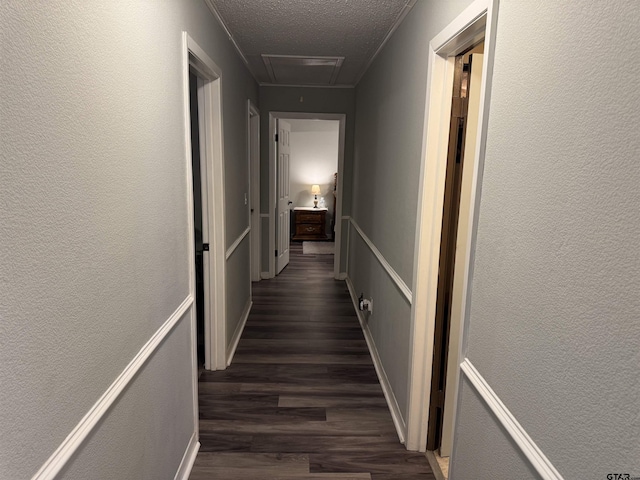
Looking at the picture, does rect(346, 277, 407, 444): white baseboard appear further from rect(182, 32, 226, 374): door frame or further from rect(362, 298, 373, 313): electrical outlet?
rect(182, 32, 226, 374): door frame

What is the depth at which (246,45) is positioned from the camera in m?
3.16

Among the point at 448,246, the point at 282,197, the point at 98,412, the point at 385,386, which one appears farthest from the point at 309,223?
the point at 98,412

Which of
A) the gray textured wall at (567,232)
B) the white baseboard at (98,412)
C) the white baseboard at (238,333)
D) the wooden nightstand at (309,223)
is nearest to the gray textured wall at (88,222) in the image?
the white baseboard at (98,412)

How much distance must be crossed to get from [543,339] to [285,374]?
2.32m

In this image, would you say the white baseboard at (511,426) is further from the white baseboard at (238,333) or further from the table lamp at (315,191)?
the table lamp at (315,191)

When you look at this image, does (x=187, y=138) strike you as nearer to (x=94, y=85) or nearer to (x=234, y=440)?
(x=94, y=85)

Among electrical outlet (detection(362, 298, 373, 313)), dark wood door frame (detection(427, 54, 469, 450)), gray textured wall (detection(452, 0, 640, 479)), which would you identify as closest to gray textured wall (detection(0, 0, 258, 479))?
gray textured wall (detection(452, 0, 640, 479))

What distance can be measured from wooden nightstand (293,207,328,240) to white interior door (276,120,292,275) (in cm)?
180

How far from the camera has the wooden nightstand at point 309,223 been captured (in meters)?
7.77

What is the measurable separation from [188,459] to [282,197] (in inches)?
153

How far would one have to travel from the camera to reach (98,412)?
114 cm

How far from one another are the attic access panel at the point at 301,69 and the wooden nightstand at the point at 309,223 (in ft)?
10.5

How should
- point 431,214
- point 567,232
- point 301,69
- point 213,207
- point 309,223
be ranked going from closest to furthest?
point 567,232
point 431,214
point 213,207
point 301,69
point 309,223

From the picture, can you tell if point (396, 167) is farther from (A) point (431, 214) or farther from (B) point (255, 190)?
(B) point (255, 190)
